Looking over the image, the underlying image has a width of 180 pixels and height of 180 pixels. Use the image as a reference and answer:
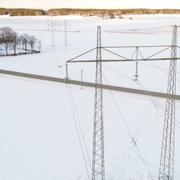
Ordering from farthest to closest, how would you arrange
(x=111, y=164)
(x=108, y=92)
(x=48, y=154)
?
(x=108, y=92)
(x=48, y=154)
(x=111, y=164)

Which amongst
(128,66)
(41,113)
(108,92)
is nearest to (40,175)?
(41,113)

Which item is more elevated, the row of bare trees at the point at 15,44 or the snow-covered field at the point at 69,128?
the row of bare trees at the point at 15,44

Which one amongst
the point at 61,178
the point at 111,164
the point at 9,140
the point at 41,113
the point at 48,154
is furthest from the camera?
the point at 41,113

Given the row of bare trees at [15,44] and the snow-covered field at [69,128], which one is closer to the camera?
the snow-covered field at [69,128]

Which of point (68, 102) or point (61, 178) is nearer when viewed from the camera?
point (61, 178)

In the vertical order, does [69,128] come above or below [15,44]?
below

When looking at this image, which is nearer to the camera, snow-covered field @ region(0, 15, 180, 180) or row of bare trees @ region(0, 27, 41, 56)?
snow-covered field @ region(0, 15, 180, 180)

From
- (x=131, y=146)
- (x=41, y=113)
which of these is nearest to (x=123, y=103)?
(x=41, y=113)

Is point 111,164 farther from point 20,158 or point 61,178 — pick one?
point 20,158

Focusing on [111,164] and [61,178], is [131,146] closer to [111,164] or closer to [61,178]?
[111,164]

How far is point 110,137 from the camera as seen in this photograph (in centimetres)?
→ 1066

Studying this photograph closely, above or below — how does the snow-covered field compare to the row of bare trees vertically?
below

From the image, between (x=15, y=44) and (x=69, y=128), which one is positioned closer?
(x=69, y=128)

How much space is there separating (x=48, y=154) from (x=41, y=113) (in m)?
3.42
